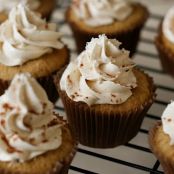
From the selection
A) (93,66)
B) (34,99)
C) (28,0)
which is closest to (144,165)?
(93,66)

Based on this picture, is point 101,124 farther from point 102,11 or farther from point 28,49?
point 102,11

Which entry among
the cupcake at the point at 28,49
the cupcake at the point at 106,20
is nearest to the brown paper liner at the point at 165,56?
the cupcake at the point at 106,20

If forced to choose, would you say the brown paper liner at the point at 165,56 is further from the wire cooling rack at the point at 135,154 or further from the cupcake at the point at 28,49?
the cupcake at the point at 28,49

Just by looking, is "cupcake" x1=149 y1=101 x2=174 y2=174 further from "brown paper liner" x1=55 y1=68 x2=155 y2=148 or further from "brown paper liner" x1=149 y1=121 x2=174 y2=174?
"brown paper liner" x1=55 y1=68 x2=155 y2=148

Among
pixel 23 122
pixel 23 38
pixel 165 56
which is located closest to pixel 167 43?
pixel 165 56

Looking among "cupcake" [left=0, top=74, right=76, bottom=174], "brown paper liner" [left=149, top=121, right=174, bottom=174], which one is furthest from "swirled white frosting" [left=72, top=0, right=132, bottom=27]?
"cupcake" [left=0, top=74, right=76, bottom=174]
